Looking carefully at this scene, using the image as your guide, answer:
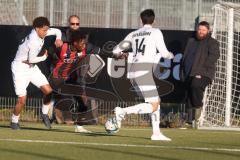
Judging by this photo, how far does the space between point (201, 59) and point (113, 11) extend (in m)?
2.50

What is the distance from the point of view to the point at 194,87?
17.0 metres

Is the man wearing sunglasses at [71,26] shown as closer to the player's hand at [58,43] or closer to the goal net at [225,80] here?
the player's hand at [58,43]

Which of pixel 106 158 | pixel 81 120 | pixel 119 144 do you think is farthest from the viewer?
pixel 81 120

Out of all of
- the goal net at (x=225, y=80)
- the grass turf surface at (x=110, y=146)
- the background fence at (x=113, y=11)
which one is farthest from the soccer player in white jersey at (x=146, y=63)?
the background fence at (x=113, y=11)

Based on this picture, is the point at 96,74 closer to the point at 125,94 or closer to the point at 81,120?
the point at 125,94

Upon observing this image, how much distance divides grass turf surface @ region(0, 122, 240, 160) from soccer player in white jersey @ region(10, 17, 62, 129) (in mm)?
871

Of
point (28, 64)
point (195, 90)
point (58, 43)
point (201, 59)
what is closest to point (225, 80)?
point (195, 90)

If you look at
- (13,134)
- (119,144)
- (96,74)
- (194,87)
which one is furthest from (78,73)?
(119,144)

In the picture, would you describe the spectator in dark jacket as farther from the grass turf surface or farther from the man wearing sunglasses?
the grass turf surface

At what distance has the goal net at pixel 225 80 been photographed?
17812mm

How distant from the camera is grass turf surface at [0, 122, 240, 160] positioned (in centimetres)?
997

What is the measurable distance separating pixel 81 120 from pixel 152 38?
10.1ft

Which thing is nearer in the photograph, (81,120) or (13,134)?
(13,134)

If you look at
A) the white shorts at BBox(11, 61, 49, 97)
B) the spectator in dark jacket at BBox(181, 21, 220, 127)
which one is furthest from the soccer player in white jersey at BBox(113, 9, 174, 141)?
the spectator in dark jacket at BBox(181, 21, 220, 127)
